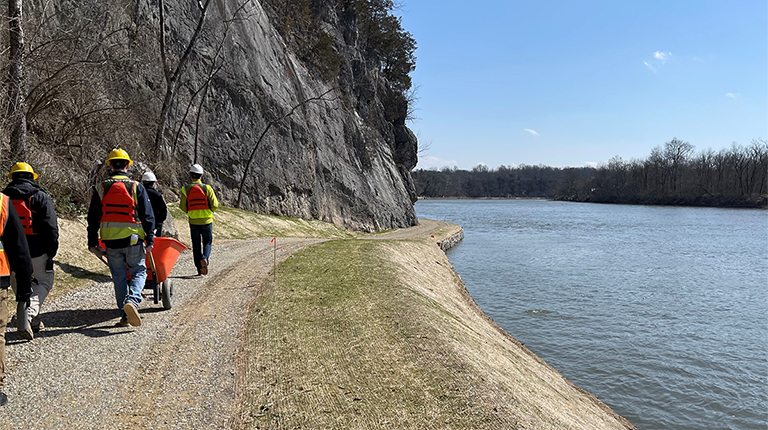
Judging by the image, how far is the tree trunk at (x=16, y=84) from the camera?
36.6 feet

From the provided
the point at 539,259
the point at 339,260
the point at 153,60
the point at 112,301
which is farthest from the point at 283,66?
the point at 112,301

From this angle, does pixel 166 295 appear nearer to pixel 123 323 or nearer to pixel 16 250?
pixel 123 323

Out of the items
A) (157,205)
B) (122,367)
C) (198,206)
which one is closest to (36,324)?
(122,367)

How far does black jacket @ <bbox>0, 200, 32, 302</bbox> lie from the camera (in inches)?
173

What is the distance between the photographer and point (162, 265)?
747cm

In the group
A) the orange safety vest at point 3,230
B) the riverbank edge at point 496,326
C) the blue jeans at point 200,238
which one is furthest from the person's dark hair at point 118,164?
the riverbank edge at point 496,326

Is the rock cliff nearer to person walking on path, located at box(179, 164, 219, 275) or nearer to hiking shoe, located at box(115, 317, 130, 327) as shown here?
person walking on path, located at box(179, 164, 219, 275)

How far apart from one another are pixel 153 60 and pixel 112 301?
70.9 feet

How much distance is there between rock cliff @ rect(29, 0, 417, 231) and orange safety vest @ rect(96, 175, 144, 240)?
10.1 meters

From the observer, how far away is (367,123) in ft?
158

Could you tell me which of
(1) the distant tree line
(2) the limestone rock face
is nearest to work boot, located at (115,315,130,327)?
(2) the limestone rock face

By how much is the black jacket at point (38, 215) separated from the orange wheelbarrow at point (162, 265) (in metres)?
1.08

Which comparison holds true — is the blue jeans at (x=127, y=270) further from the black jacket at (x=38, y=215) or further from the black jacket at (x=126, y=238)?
the black jacket at (x=38, y=215)

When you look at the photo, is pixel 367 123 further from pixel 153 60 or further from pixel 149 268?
pixel 149 268
